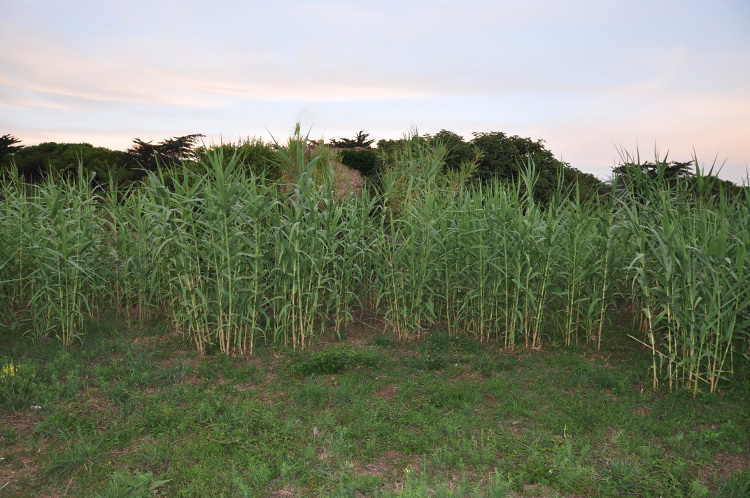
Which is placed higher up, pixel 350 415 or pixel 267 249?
pixel 267 249

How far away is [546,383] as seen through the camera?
5.48 meters

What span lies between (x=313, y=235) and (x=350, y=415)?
2054mm

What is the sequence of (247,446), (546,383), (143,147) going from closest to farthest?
(247,446)
(546,383)
(143,147)

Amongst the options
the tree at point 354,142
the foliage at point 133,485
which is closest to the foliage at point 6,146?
the tree at point 354,142

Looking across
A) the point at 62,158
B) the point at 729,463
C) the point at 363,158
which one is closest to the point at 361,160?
the point at 363,158

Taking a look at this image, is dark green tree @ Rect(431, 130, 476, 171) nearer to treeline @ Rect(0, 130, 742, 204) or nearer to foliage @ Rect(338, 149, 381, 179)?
treeline @ Rect(0, 130, 742, 204)

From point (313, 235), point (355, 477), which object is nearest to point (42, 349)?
point (313, 235)

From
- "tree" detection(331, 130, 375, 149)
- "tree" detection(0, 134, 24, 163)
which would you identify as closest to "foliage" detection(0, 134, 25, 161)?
"tree" detection(0, 134, 24, 163)

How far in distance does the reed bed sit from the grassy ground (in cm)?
40

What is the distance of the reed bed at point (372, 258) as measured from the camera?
5.61m

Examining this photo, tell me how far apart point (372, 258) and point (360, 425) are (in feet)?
8.20

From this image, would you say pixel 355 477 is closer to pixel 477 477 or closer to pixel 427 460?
pixel 427 460

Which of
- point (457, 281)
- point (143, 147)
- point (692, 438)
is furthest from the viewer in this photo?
point (143, 147)

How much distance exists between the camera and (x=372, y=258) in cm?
667
